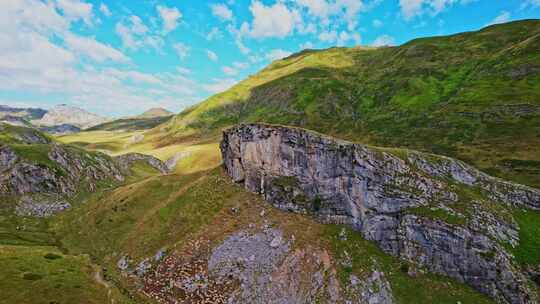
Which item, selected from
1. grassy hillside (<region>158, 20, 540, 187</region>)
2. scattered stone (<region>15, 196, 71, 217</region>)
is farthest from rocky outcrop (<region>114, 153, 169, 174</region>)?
grassy hillside (<region>158, 20, 540, 187</region>)

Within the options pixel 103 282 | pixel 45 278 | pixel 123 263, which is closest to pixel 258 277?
pixel 103 282

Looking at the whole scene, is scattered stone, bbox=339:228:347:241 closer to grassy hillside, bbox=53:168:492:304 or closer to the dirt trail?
grassy hillside, bbox=53:168:492:304

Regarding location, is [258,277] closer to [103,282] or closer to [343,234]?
[343,234]

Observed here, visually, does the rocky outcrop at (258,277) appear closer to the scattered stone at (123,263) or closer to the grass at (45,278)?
the scattered stone at (123,263)

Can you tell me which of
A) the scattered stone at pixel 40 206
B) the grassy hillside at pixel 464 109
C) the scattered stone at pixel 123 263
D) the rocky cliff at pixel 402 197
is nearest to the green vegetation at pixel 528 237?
the rocky cliff at pixel 402 197

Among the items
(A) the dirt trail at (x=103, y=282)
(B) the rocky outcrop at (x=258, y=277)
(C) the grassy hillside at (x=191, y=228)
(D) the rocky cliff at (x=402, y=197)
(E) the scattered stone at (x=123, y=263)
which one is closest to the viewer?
(A) the dirt trail at (x=103, y=282)

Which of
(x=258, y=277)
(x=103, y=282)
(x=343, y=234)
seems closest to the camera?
(x=258, y=277)

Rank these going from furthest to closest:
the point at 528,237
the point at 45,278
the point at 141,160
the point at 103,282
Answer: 1. the point at 141,160
2. the point at 528,237
3. the point at 103,282
4. the point at 45,278
